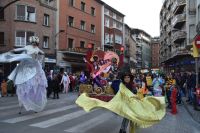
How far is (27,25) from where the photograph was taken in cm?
4006

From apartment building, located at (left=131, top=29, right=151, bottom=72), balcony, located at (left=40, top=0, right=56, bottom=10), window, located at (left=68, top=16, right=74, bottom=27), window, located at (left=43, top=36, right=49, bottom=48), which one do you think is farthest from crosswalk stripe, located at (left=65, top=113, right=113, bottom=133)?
apartment building, located at (left=131, top=29, right=151, bottom=72)

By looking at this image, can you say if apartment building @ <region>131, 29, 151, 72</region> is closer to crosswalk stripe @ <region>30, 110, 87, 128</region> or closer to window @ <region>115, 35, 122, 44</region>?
window @ <region>115, 35, 122, 44</region>

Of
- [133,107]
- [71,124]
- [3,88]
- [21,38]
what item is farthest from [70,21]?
[133,107]

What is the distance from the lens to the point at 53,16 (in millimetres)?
45094

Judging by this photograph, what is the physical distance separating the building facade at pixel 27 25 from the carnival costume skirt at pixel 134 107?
32.2 metres

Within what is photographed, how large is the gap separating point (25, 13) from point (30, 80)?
29.4 m

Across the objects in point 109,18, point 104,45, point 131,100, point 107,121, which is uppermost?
point 109,18

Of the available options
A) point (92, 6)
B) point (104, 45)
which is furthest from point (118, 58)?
point (104, 45)

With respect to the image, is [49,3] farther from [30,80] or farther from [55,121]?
[55,121]

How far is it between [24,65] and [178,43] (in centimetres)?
5274

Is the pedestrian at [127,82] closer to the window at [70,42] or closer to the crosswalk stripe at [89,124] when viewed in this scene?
the crosswalk stripe at [89,124]

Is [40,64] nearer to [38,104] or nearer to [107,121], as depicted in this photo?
[38,104]

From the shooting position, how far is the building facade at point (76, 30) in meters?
47.1

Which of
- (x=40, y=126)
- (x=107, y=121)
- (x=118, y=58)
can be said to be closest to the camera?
(x=40, y=126)
